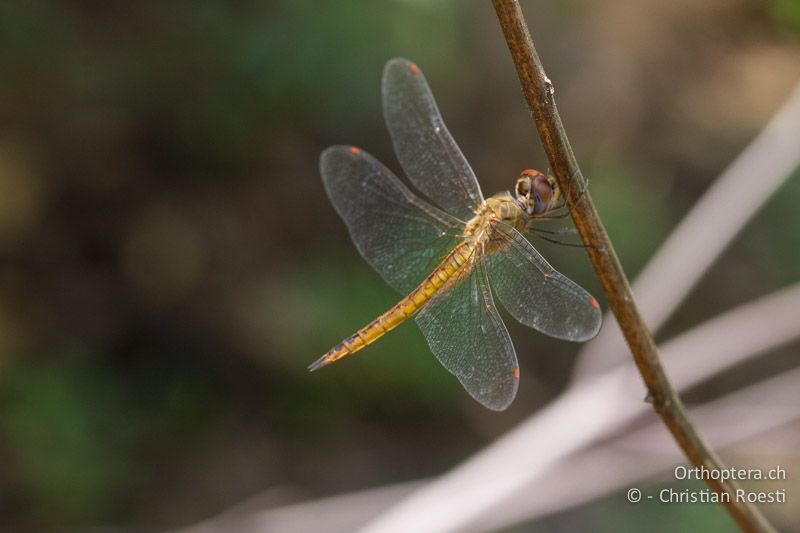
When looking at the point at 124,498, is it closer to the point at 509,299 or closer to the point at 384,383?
the point at 384,383

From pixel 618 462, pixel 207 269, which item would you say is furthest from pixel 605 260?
pixel 207 269

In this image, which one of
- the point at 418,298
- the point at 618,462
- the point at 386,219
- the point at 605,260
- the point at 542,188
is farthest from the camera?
the point at 618,462

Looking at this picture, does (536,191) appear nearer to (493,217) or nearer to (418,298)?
(493,217)

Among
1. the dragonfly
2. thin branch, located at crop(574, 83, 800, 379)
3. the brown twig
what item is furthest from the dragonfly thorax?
thin branch, located at crop(574, 83, 800, 379)

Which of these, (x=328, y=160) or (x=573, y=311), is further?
(x=328, y=160)

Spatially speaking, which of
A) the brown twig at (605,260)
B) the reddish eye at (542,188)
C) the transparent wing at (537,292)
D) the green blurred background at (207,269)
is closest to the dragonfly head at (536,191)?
the reddish eye at (542,188)

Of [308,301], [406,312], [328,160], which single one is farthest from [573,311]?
[308,301]

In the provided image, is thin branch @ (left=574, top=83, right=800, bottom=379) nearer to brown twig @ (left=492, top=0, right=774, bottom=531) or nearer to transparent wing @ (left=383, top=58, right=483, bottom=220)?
transparent wing @ (left=383, top=58, right=483, bottom=220)

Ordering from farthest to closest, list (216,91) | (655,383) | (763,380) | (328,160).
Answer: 1. (763,380)
2. (216,91)
3. (328,160)
4. (655,383)
